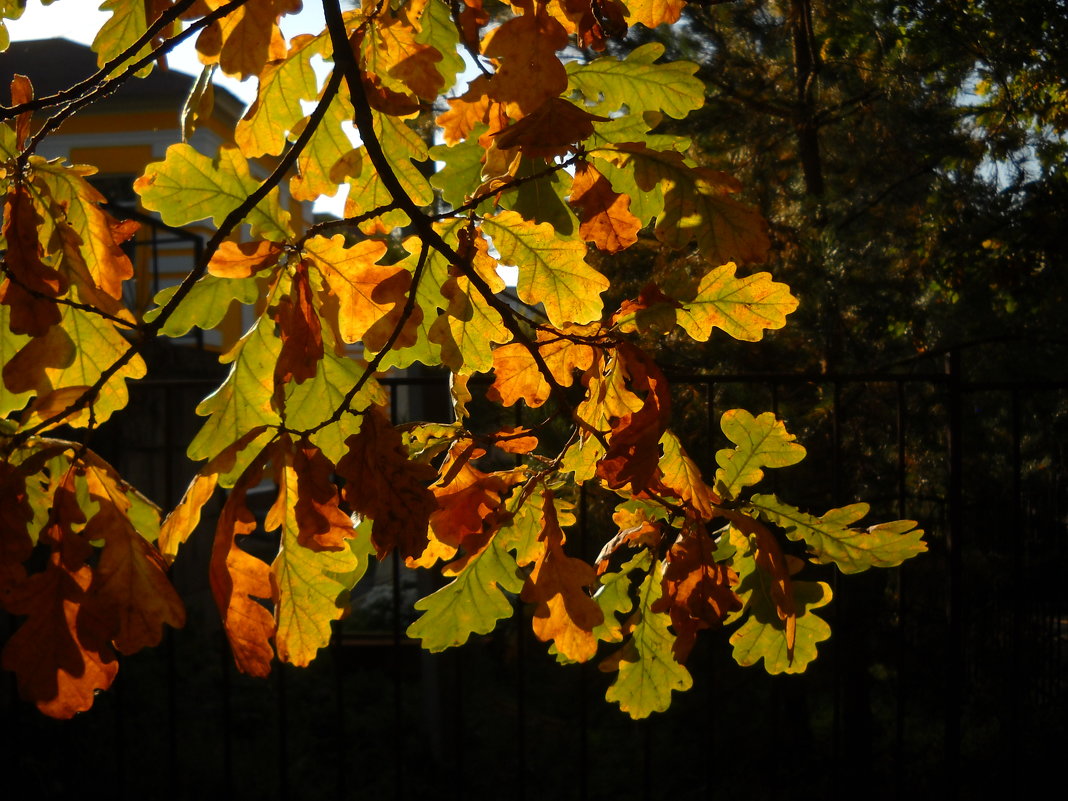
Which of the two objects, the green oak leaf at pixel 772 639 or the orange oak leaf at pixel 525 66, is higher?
the orange oak leaf at pixel 525 66

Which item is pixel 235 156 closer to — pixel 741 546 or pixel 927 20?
pixel 741 546

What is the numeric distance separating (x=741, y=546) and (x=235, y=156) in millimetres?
781

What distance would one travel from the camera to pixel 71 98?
1038 mm

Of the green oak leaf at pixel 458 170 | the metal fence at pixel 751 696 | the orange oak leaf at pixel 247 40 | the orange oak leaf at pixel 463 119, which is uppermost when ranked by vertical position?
the orange oak leaf at pixel 247 40

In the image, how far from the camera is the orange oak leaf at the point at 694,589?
1055 millimetres

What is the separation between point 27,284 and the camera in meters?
0.96

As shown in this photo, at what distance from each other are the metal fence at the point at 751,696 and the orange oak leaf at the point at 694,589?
8.87ft

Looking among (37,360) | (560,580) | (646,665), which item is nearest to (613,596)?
(646,665)

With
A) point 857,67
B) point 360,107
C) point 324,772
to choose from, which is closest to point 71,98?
point 360,107

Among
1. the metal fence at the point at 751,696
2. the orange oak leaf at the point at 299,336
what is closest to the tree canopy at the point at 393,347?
the orange oak leaf at the point at 299,336

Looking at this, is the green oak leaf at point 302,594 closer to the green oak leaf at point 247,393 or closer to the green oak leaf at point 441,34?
the green oak leaf at point 247,393

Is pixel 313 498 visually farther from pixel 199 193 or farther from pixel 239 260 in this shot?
pixel 199 193

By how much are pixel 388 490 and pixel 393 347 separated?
0.22 meters

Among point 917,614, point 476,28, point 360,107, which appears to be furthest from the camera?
point 917,614
